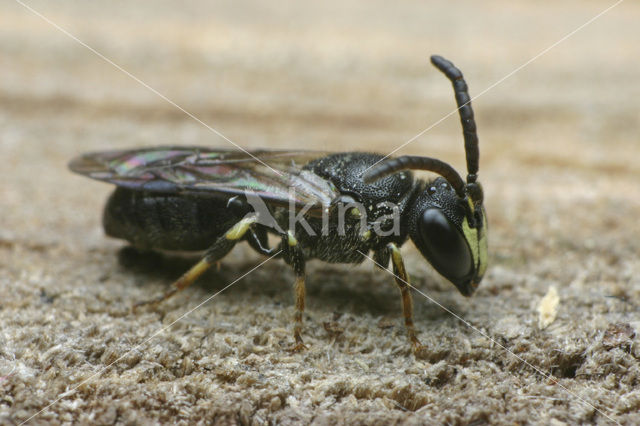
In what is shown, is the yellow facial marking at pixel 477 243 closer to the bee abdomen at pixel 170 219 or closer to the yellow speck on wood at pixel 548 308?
the yellow speck on wood at pixel 548 308

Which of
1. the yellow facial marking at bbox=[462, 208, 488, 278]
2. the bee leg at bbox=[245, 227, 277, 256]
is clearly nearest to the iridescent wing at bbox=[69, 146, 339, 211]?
the bee leg at bbox=[245, 227, 277, 256]

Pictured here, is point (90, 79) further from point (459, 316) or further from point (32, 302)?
point (459, 316)

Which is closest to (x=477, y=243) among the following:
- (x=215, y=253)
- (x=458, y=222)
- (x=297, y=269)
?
(x=458, y=222)

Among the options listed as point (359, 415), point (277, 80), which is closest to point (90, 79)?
point (277, 80)

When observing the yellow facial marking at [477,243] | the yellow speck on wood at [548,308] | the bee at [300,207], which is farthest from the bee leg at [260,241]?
the yellow speck on wood at [548,308]

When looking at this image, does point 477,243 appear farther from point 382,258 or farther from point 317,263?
point 317,263

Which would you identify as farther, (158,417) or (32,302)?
(32,302)

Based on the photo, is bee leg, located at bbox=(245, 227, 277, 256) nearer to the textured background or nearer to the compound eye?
the textured background
